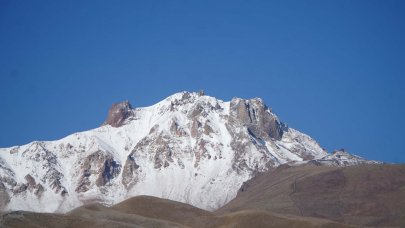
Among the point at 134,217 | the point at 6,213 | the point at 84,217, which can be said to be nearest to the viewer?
the point at 6,213

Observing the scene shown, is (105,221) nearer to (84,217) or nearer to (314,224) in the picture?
(84,217)

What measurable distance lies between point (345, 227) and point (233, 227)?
27640 mm

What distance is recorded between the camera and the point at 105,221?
172 meters

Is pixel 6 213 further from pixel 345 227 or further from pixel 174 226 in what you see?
pixel 345 227

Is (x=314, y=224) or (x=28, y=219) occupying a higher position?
(x=314, y=224)

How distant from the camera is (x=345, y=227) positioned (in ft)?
641

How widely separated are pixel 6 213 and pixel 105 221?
21431 mm

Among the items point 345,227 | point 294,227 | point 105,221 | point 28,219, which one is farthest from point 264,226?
point 28,219

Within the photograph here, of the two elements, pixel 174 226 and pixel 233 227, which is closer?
pixel 174 226

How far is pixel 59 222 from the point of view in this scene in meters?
168

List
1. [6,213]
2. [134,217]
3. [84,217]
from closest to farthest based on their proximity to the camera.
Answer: [6,213] < [84,217] < [134,217]

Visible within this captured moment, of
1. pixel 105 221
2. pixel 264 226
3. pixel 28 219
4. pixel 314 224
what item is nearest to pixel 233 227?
pixel 264 226

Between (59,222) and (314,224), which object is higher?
(314,224)

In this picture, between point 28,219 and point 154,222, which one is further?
point 154,222
